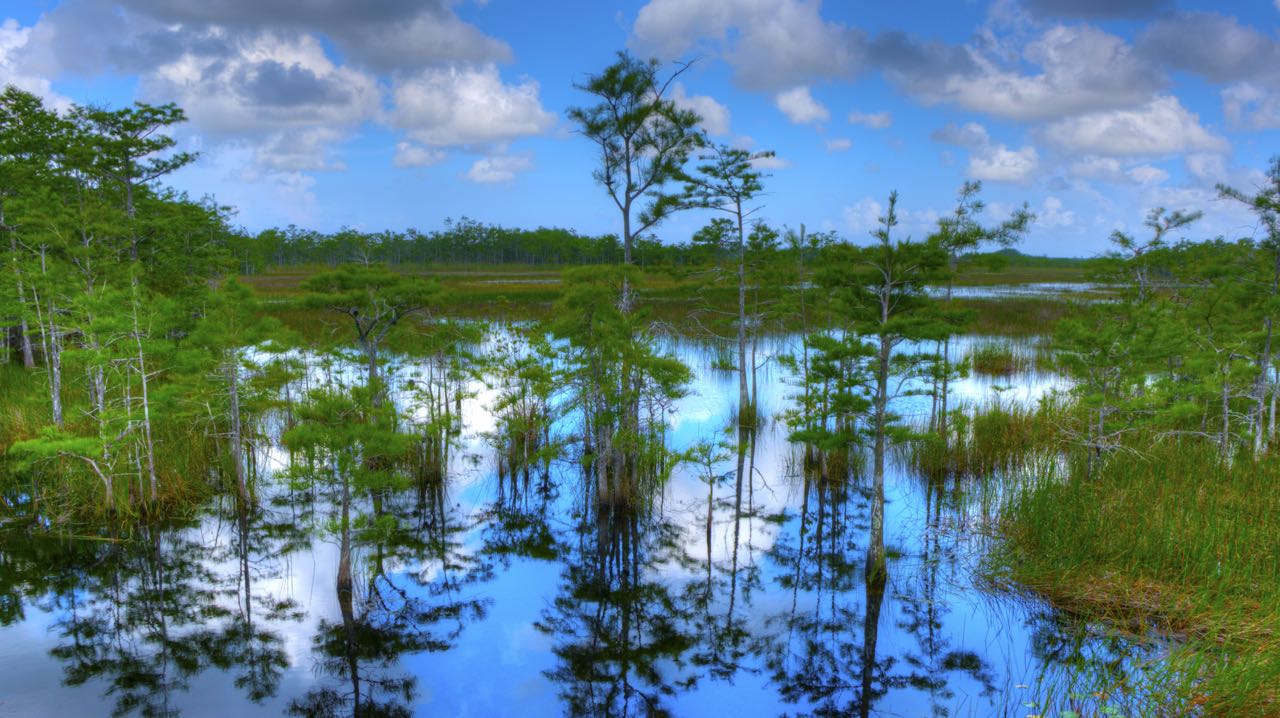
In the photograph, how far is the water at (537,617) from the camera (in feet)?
34.7

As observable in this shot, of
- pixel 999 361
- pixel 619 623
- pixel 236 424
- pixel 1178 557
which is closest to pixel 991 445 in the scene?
pixel 1178 557

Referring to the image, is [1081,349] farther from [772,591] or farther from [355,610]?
[355,610]

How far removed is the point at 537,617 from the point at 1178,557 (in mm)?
11665

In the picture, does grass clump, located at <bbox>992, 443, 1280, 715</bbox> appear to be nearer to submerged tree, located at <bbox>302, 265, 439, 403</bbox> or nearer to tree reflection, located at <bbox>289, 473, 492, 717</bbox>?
tree reflection, located at <bbox>289, 473, 492, 717</bbox>

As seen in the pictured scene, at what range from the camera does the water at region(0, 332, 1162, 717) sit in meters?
10.6

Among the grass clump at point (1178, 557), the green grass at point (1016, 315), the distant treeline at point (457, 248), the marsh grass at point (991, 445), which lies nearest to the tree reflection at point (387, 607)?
the grass clump at point (1178, 557)

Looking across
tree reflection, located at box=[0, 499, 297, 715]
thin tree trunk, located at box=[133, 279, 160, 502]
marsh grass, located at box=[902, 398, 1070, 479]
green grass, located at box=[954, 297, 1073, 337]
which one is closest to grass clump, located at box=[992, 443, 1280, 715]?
marsh grass, located at box=[902, 398, 1070, 479]

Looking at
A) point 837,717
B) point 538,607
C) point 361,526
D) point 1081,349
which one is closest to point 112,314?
point 361,526

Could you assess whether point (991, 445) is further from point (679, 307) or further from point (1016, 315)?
point (679, 307)

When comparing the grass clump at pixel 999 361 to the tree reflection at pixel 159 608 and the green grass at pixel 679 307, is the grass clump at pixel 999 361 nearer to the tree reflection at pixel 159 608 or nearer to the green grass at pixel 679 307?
the green grass at pixel 679 307

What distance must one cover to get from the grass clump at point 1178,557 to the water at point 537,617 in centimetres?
66

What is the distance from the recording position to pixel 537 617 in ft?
43.3

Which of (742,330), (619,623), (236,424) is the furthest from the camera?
(742,330)

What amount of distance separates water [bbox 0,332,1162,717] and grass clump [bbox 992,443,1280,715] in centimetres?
66
